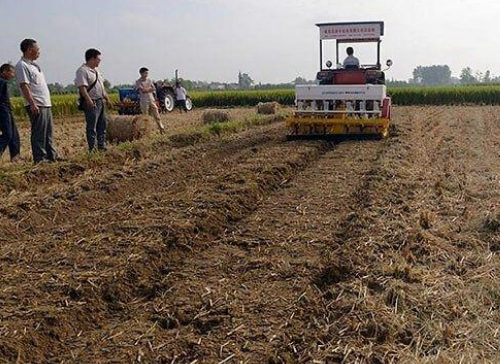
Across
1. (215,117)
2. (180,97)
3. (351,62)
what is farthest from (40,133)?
(180,97)

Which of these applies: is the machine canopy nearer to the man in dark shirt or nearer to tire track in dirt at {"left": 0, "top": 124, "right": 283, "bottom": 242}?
tire track in dirt at {"left": 0, "top": 124, "right": 283, "bottom": 242}

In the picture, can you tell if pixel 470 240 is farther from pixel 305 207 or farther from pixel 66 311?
pixel 66 311

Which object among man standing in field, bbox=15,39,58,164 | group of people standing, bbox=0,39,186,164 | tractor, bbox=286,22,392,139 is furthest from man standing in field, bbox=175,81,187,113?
man standing in field, bbox=15,39,58,164

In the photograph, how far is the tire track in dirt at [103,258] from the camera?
3.23 m

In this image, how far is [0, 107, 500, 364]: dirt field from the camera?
305cm

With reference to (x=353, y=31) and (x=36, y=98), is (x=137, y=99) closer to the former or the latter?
(x=353, y=31)

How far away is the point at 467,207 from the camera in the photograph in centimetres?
594

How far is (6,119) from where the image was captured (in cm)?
867

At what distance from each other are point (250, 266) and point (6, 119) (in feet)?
20.1

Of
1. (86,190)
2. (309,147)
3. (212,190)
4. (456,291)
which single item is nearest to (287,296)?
(456,291)

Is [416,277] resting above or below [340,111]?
below

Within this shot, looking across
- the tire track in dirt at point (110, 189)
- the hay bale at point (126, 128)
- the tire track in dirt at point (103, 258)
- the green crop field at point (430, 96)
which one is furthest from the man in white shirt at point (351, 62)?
the green crop field at point (430, 96)

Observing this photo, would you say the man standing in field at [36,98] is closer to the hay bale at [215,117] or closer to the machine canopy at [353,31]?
the machine canopy at [353,31]

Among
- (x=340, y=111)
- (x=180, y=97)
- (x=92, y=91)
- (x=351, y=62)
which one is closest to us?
(x=92, y=91)
